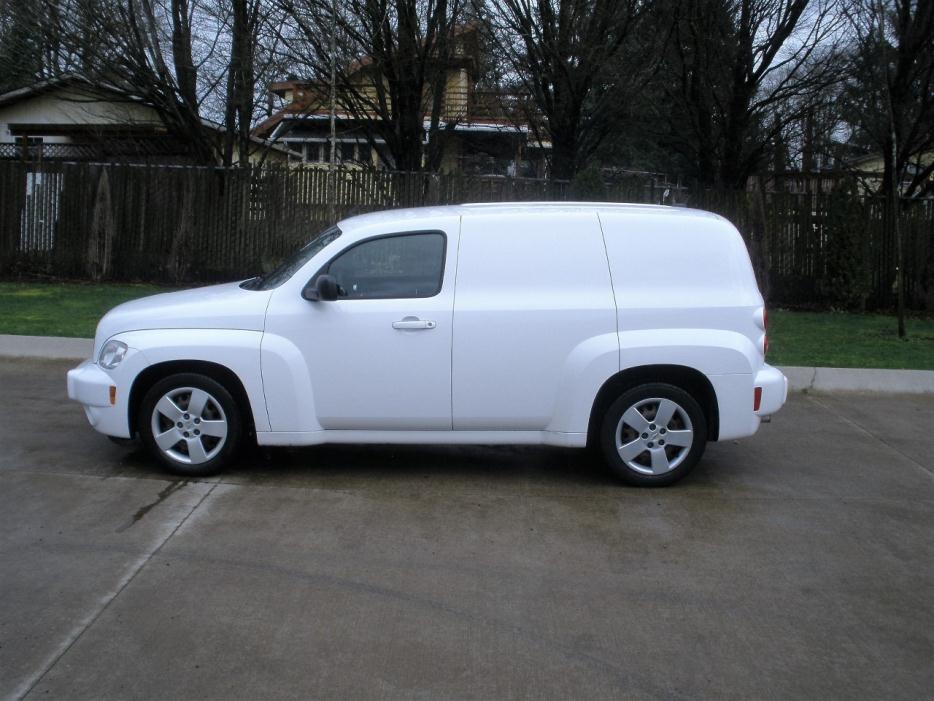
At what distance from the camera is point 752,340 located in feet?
23.2

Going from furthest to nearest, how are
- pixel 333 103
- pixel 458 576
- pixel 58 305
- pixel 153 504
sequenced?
pixel 333 103 < pixel 58 305 < pixel 153 504 < pixel 458 576

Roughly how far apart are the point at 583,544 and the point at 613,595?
30.3 inches

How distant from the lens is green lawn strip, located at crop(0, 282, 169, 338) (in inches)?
489

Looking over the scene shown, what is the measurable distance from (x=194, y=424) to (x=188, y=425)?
42 millimetres

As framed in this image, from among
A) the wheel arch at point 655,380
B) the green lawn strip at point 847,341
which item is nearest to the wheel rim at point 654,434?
the wheel arch at point 655,380

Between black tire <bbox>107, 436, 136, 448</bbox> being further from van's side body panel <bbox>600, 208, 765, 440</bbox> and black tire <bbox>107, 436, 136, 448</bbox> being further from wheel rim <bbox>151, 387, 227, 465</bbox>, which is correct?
van's side body panel <bbox>600, 208, 765, 440</bbox>

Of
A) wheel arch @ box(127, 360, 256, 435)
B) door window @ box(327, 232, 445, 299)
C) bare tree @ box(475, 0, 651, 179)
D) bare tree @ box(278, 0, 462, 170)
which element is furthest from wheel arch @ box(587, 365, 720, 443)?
bare tree @ box(278, 0, 462, 170)

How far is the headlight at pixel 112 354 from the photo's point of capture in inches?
277

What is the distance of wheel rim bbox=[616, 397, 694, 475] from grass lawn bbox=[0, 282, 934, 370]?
478cm

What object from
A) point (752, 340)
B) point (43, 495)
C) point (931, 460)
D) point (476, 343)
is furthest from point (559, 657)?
point (931, 460)

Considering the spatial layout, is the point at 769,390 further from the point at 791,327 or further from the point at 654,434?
the point at 791,327

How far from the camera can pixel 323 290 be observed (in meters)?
6.85

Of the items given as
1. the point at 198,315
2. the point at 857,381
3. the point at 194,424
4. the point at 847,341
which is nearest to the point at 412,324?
the point at 198,315

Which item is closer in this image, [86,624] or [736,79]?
[86,624]
